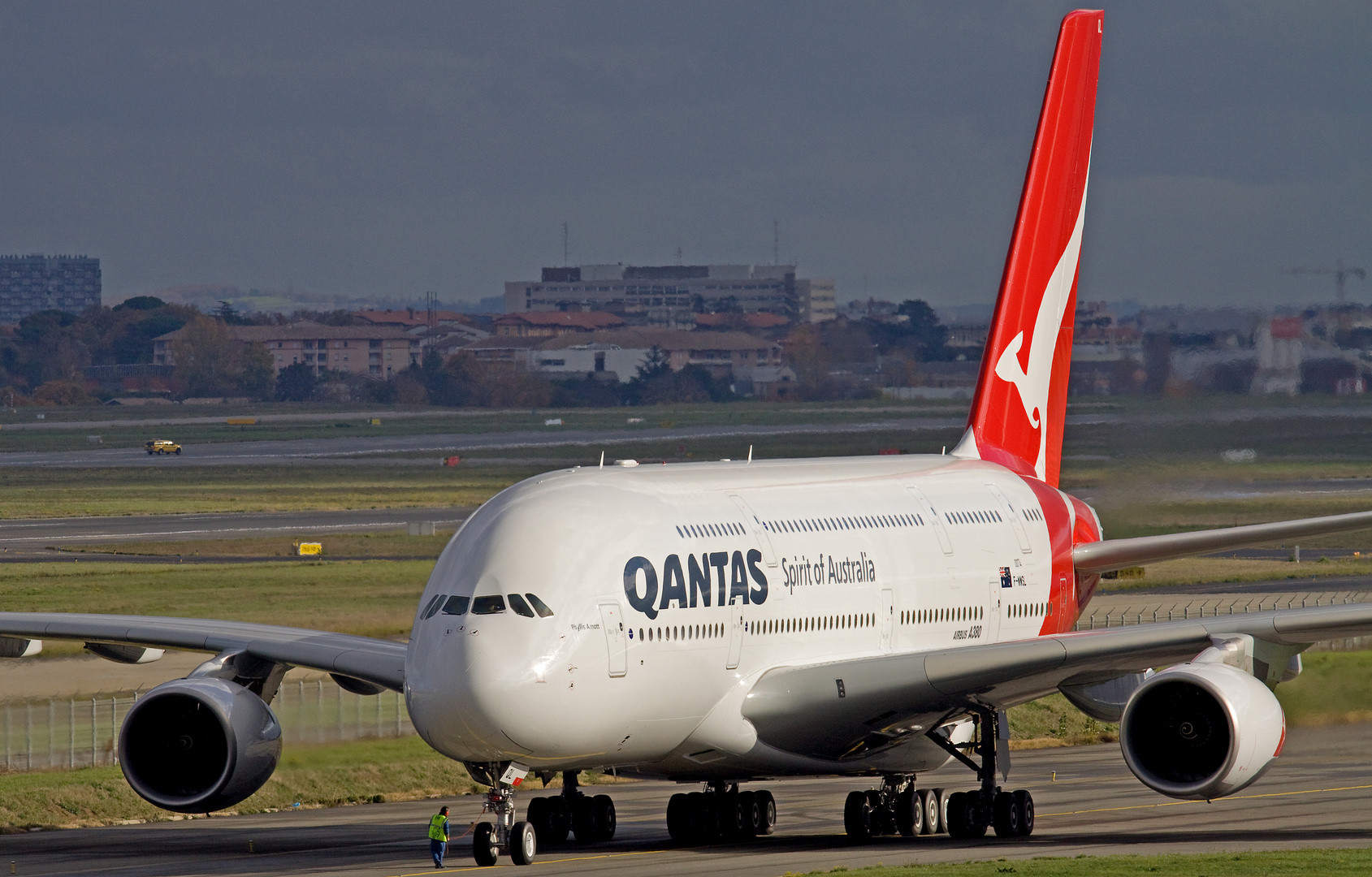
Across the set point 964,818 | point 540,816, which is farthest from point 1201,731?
point 540,816

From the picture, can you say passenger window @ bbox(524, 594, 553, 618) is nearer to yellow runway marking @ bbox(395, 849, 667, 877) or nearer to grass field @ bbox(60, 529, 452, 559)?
yellow runway marking @ bbox(395, 849, 667, 877)

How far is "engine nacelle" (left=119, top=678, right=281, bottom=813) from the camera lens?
94.1ft

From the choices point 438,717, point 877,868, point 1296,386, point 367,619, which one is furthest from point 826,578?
point 1296,386

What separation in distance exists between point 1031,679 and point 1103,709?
3.73 metres

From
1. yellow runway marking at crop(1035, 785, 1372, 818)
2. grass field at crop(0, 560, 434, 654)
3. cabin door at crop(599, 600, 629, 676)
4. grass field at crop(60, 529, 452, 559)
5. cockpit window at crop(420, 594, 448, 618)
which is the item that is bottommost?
yellow runway marking at crop(1035, 785, 1372, 818)

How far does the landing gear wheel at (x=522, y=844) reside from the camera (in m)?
25.3

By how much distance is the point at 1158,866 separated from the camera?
26172 mm

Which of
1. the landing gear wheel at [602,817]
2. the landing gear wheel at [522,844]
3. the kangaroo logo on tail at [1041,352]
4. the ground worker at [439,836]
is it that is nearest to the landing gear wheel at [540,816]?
the landing gear wheel at [602,817]

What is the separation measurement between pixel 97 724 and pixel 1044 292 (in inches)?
816

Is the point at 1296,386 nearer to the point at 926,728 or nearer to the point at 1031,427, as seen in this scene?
the point at 1031,427

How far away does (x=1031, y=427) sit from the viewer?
41.2 meters

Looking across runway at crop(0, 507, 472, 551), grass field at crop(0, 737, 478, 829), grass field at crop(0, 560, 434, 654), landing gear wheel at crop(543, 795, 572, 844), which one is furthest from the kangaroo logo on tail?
runway at crop(0, 507, 472, 551)

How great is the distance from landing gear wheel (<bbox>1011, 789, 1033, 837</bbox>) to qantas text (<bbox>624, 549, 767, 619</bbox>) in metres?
5.80

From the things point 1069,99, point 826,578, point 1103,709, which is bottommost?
point 1103,709
